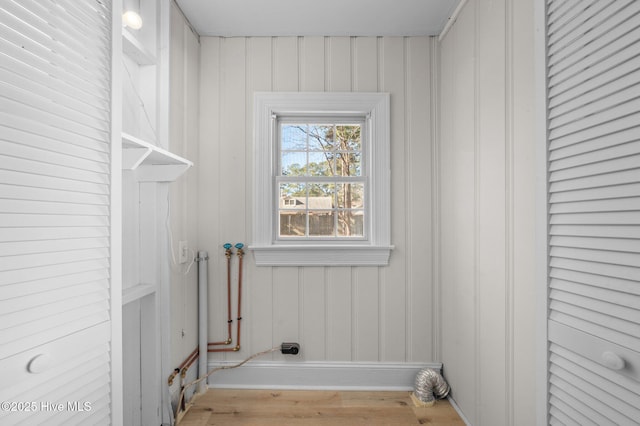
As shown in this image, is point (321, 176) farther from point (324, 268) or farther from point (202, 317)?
point (202, 317)

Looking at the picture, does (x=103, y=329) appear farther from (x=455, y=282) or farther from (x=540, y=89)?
(x=455, y=282)

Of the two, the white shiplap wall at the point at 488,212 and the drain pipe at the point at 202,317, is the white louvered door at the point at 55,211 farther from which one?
the white shiplap wall at the point at 488,212

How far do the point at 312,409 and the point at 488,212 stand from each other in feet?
5.31

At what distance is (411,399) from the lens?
2.21 meters

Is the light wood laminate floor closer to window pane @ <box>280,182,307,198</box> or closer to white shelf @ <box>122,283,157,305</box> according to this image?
white shelf @ <box>122,283,157,305</box>

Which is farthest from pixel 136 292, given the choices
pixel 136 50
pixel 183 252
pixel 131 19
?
pixel 131 19

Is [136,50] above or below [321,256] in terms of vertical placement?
above

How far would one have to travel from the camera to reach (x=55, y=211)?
96 cm

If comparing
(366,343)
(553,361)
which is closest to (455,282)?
(366,343)

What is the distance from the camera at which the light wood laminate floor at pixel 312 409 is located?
1.97 metres

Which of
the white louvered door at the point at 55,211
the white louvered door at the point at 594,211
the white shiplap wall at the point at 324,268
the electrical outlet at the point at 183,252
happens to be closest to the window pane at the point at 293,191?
the white shiplap wall at the point at 324,268

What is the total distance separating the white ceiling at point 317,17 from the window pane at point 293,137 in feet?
2.15

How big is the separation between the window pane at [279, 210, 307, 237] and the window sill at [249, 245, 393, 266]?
0.17 meters

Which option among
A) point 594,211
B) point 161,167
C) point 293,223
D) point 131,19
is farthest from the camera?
point 293,223
